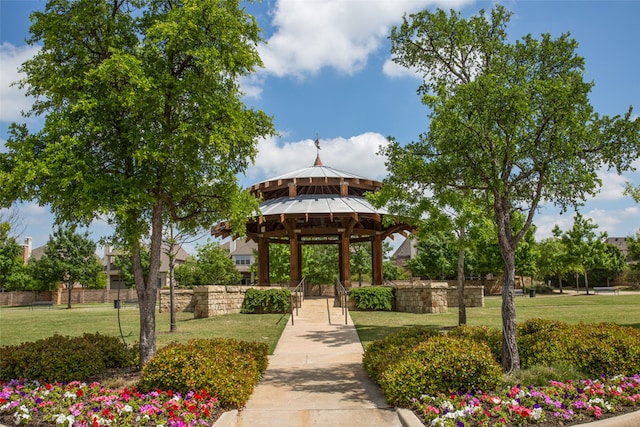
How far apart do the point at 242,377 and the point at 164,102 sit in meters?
4.68

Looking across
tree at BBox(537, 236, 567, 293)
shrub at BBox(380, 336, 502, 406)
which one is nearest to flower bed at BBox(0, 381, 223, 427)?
shrub at BBox(380, 336, 502, 406)

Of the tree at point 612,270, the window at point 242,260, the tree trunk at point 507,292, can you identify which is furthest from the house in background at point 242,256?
the tree trunk at point 507,292

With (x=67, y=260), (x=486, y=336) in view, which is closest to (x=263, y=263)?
(x=486, y=336)

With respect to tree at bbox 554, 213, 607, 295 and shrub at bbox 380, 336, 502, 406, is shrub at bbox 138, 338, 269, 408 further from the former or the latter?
tree at bbox 554, 213, 607, 295

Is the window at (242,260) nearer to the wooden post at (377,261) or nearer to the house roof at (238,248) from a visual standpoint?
the house roof at (238,248)

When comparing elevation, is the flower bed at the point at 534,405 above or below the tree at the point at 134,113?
below

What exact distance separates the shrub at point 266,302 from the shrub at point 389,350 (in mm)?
10615

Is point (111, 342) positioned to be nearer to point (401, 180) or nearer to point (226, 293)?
point (401, 180)

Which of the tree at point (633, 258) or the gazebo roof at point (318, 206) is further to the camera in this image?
the tree at point (633, 258)

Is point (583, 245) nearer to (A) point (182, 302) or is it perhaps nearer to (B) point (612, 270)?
(B) point (612, 270)

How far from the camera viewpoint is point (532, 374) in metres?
7.34

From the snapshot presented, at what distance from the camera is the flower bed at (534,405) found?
5.51 metres

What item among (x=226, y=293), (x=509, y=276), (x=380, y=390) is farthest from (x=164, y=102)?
(x=226, y=293)

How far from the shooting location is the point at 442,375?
21.7ft
